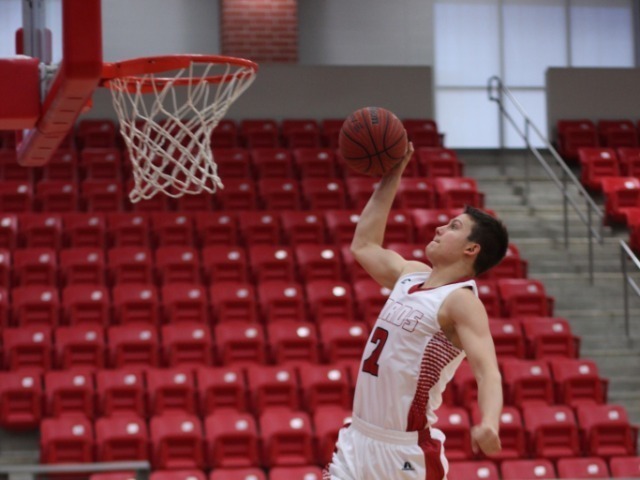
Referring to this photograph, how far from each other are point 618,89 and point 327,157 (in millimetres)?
4260

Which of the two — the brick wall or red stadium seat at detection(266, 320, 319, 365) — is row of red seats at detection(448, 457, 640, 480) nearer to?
red stadium seat at detection(266, 320, 319, 365)

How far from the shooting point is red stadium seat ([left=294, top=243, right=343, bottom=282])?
936 centimetres

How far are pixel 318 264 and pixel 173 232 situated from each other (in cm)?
130

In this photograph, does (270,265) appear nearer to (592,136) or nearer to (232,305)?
(232,305)

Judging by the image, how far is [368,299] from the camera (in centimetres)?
895

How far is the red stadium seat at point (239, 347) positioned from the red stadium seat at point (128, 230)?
1505 mm

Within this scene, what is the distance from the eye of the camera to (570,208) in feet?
39.0

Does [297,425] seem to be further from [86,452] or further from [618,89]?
[618,89]

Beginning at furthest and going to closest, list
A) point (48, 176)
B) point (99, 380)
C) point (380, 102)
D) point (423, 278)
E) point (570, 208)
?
point (380, 102) → point (570, 208) → point (48, 176) → point (99, 380) → point (423, 278)

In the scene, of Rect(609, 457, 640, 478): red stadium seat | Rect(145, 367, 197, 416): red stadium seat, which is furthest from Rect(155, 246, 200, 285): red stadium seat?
Rect(609, 457, 640, 478): red stadium seat

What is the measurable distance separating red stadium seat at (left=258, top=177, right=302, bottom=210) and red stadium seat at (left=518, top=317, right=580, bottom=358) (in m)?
2.51

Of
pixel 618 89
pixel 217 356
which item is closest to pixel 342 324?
pixel 217 356

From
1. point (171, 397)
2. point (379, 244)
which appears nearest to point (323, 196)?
point (171, 397)

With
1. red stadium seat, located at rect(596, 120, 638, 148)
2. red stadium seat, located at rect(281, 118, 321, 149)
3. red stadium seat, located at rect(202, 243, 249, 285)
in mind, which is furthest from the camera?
red stadium seat, located at rect(596, 120, 638, 148)
